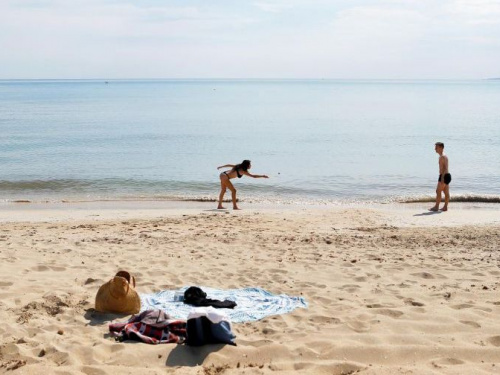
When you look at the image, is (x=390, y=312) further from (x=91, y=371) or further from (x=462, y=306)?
(x=91, y=371)

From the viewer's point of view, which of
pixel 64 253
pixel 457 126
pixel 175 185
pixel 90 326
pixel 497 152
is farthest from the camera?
pixel 457 126

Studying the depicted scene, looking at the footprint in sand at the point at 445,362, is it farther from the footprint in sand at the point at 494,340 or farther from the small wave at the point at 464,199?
the small wave at the point at 464,199

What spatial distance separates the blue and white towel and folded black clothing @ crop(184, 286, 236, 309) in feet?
0.27

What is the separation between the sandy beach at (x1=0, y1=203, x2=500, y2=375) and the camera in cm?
530

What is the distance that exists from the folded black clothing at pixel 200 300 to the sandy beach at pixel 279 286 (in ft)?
2.18

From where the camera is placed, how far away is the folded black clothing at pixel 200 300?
6.84 m

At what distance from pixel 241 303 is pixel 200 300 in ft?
1.64

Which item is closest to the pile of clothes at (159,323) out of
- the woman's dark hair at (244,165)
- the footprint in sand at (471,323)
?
the footprint in sand at (471,323)

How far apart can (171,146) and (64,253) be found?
83.4 feet

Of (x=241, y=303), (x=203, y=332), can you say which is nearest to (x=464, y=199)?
(x=241, y=303)

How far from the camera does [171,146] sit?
113ft

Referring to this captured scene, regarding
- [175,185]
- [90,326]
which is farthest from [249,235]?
[175,185]

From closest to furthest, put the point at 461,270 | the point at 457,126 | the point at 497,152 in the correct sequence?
1. the point at 461,270
2. the point at 497,152
3. the point at 457,126

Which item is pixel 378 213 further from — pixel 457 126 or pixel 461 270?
pixel 457 126
